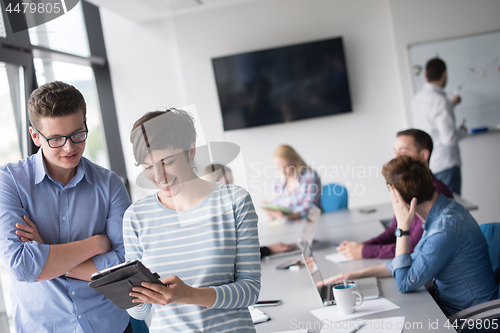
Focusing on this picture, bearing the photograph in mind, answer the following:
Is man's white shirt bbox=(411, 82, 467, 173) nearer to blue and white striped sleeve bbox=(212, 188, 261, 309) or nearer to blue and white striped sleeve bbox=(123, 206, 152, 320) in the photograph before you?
blue and white striped sleeve bbox=(212, 188, 261, 309)

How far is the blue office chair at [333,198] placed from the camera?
138 inches

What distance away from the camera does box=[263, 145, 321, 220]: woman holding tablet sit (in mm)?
3062

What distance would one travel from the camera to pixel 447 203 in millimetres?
1709

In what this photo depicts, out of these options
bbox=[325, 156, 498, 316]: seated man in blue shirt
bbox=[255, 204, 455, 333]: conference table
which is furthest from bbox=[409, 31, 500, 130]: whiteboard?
bbox=[325, 156, 498, 316]: seated man in blue shirt

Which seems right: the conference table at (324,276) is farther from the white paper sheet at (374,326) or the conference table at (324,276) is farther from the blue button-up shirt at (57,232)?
the blue button-up shirt at (57,232)

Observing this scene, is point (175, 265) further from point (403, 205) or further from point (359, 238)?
point (359, 238)

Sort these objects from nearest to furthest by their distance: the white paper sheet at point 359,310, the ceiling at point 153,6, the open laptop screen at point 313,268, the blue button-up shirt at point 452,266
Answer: the white paper sheet at point 359,310, the blue button-up shirt at point 452,266, the open laptop screen at point 313,268, the ceiling at point 153,6

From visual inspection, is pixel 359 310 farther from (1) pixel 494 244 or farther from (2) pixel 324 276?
(1) pixel 494 244

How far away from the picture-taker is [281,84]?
4.38 meters

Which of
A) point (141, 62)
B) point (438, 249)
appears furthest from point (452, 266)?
point (141, 62)

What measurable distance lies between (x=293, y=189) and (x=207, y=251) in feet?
7.26

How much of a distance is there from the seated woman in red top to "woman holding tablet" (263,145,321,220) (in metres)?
0.85

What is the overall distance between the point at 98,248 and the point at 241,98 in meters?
3.29

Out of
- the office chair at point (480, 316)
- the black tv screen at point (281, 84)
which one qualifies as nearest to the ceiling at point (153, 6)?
the black tv screen at point (281, 84)
